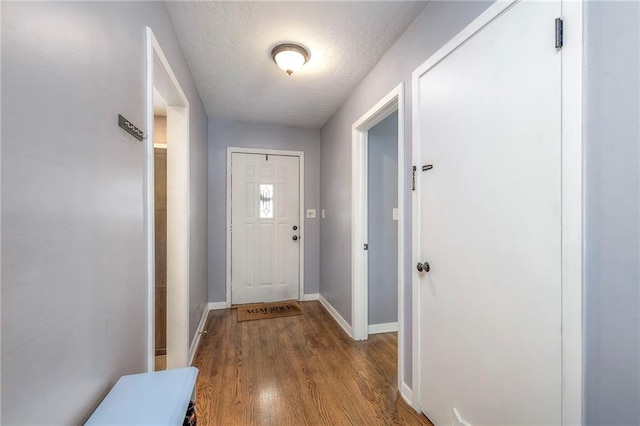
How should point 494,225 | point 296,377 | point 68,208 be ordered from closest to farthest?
point 68,208, point 494,225, point 296,377

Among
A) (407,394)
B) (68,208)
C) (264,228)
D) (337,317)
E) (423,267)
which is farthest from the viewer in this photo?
(264,228)

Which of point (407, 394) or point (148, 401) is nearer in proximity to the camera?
point (148, 401)

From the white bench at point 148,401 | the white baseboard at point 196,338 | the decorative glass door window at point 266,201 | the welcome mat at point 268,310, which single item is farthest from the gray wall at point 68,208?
the decorative glass door window at point 266,201

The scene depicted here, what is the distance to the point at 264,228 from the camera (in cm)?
362

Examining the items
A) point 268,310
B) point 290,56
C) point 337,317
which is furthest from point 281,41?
point 268,310

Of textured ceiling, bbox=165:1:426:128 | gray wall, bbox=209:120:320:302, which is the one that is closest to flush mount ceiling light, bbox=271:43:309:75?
textured ceiling, bbox=165:1:426:128

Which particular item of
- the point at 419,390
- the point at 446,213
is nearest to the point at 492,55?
the point at 446,213

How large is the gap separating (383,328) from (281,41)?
2723mm

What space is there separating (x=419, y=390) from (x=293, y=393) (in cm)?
81

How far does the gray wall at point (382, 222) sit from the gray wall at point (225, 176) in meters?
1.21

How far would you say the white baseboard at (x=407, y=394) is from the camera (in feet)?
5.42

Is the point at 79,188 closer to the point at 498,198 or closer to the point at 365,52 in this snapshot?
the point at 498,198

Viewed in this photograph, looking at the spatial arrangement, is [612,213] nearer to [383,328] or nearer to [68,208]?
[68,208]

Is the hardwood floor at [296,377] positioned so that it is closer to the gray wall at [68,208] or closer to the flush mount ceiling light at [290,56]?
the gray wall at [68,208]
